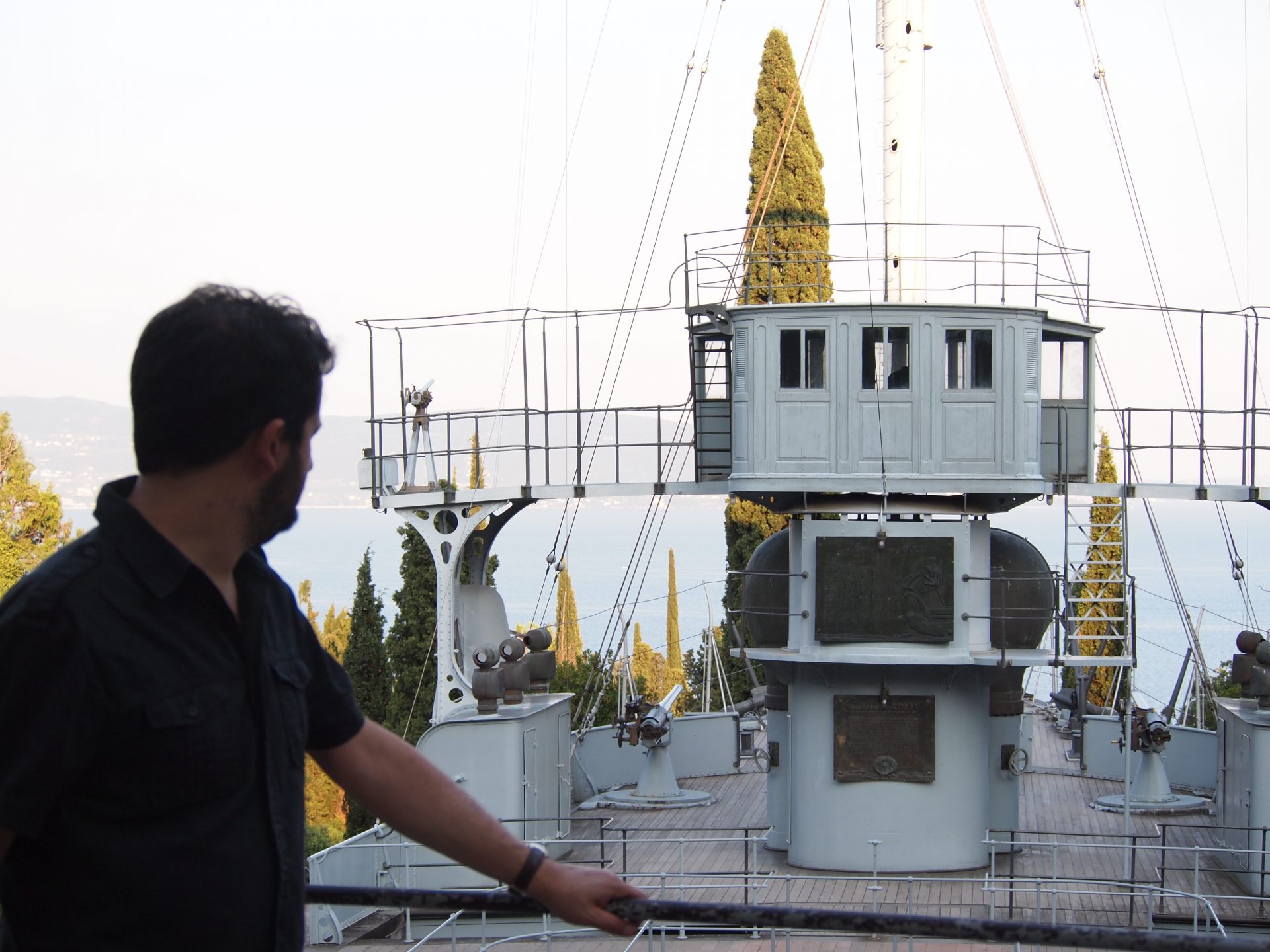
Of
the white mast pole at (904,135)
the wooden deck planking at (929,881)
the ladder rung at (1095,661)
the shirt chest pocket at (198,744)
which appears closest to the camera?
the shirt chest pocket at (198,744)

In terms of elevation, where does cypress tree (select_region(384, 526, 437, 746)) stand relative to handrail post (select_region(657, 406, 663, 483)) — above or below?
below

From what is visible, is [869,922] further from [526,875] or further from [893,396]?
[893,396]

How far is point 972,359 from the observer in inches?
644

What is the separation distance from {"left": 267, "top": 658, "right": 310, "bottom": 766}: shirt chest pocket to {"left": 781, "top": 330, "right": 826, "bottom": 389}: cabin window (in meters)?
13.8

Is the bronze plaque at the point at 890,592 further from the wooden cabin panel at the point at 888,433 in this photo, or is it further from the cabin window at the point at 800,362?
the cabin window at the point at 800,362

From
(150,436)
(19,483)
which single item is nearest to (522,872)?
(150,436)

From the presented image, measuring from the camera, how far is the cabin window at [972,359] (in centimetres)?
1631

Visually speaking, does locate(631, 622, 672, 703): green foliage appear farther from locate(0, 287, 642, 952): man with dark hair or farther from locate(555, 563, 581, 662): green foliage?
locate(0, 287, 642, 952): man with dark hair

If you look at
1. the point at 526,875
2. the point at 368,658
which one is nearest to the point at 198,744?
the point at 526,875

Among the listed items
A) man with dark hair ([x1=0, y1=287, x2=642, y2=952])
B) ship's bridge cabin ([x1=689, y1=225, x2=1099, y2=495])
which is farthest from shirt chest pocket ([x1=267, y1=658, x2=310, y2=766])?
ship's bridge cabin ([x1=689, y1=225, x2=1099, y2=495])

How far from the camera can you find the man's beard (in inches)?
105

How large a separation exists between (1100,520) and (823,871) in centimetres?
2889

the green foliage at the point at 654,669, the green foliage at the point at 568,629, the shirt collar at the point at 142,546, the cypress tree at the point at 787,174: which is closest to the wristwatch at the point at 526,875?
the shirt collar at the point at 142,546

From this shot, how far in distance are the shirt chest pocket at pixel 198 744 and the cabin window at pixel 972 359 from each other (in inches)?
569
